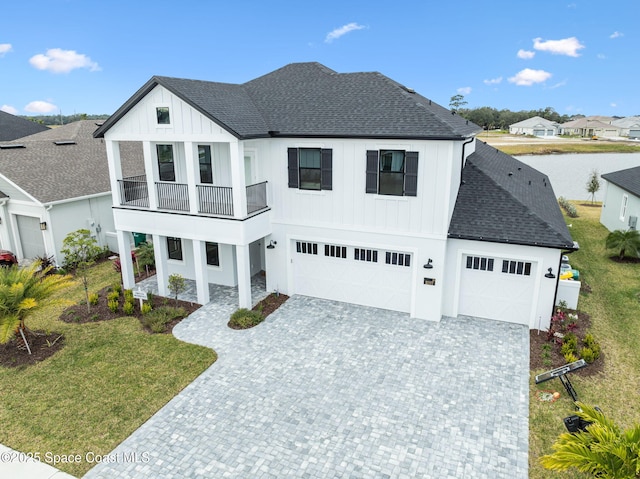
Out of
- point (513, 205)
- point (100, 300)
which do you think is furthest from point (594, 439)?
point (100, 300)

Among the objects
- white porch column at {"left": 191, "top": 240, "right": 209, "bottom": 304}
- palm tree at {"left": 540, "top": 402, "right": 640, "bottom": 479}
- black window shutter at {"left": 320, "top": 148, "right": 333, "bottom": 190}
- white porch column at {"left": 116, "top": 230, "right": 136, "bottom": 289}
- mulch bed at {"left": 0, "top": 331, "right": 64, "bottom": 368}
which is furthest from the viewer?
white porch column at {"left": 116, "top": 230, "right": 136, "bottom": 289}

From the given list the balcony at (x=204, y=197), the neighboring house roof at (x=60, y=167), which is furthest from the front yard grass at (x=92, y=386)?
the neighboring house roof at (x=60, y=167)

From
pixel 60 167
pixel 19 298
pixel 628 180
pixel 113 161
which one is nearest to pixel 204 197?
pixel 113 161

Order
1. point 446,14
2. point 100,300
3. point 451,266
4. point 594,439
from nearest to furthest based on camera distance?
point 594,439
point 451,266
point 100,300
point 446,14

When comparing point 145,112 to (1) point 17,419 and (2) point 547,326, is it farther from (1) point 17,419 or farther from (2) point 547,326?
(2) point 547,326

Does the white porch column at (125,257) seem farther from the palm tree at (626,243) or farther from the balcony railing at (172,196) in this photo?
the palm tree at (626,243)

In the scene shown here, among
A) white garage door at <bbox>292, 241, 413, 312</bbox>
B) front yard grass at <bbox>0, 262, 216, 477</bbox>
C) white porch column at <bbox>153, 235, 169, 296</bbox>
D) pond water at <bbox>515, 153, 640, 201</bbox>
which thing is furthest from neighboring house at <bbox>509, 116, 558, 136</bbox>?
front yard grass at <bbox>0, 262, 216, 477</bbox>

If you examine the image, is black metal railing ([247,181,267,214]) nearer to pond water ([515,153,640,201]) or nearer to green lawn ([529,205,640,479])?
green lawn ([529,205,640,479])
